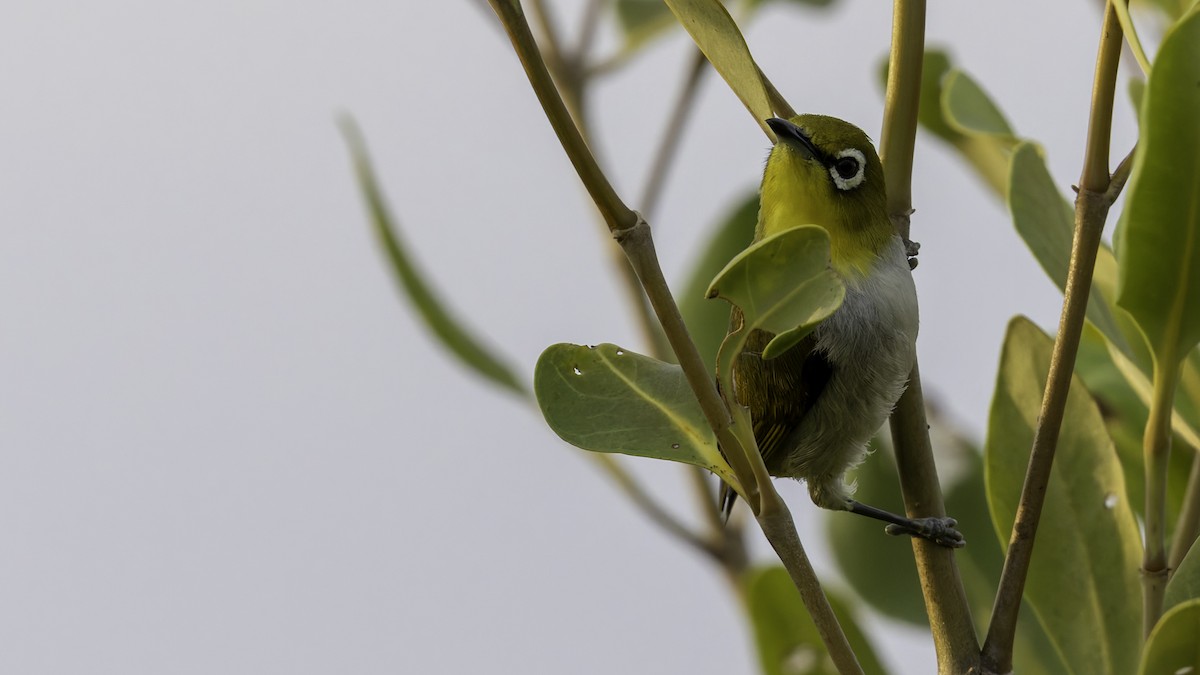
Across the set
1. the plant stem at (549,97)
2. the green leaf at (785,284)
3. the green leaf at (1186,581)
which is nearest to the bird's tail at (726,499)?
the green leaf at (1186,581)

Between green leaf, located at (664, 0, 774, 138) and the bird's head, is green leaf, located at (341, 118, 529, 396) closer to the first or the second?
the bird's head

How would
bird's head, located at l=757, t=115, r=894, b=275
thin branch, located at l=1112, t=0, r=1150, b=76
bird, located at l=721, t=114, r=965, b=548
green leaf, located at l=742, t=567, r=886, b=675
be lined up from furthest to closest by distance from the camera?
bird's head, located at l=757, t=115, r=894, b=275 → bird, located at l=721, t=114, r=965, b=548 → green leaf, located at l=742, t=567, r=886, b=675 → thin branch, located at l=1112, t=0, r=1150, b=76

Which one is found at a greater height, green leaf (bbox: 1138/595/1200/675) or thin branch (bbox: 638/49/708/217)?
thin branch (bbox: 638/49/708/217)

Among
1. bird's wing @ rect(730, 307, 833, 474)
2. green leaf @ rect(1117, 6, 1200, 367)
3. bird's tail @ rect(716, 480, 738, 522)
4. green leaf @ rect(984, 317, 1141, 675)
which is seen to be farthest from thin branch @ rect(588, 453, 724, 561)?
green leaf @ rect(1117, 6, 1200, 367)

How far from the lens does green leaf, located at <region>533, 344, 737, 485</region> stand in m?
1.03

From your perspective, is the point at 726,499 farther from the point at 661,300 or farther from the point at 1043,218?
the point at 661,300

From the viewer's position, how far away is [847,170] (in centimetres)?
188

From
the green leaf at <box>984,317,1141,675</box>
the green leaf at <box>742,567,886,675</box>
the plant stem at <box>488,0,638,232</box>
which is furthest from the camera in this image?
the green leaf at <box>742,567,886,675</box>

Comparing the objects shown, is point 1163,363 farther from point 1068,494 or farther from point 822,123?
point 822,123

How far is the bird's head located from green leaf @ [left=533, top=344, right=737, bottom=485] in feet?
2.74

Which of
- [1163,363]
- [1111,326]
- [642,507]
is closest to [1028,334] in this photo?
[1111,326]

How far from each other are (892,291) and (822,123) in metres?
0.28

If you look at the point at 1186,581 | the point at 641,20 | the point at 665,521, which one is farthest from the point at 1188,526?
the point at 641,20

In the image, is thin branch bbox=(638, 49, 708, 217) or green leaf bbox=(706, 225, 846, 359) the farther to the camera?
thin branch bbox=(638, 49, 708, 217)
